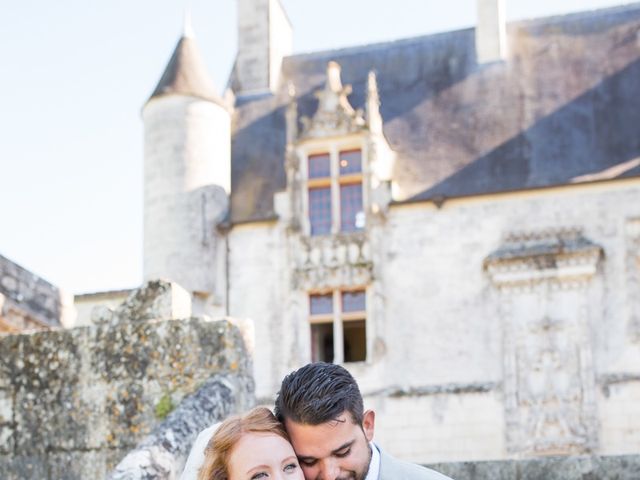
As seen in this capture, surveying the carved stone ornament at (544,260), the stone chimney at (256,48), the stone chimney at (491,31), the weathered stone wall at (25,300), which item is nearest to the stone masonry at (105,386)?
the weathered stone wall at (25,300)

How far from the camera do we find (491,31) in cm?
1981

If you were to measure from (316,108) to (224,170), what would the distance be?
78.6 inches

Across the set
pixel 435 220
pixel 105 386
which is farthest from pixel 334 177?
pixel 105 386

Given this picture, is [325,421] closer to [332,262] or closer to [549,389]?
[549,389]

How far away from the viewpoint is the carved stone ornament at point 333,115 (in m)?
18.8

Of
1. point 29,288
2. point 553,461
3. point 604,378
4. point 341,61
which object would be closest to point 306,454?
point 553,461

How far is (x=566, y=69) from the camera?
19.4 meters

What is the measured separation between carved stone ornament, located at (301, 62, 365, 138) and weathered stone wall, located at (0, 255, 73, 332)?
37.5ft

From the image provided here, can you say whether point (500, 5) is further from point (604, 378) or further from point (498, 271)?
point (604, 378)

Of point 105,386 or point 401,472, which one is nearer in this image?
point 401,472

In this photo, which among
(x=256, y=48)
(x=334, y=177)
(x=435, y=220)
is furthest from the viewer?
(x=256, y=48)

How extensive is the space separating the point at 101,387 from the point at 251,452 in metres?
3.08

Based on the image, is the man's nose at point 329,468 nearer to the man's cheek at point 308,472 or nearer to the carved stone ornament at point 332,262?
the man's cheek at point 308,472

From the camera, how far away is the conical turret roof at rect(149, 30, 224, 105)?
19438mm
